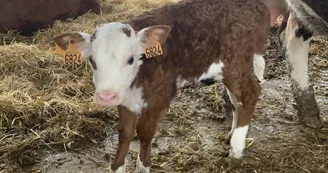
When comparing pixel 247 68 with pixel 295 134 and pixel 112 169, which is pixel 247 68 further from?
pixel 112 169

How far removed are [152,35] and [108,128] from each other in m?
1.39

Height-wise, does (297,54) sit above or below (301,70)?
above

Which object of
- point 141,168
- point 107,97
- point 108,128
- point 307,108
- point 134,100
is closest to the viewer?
point 107,97

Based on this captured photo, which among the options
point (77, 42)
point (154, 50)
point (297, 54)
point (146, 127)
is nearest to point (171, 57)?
point (154, 50)

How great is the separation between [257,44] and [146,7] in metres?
4.05

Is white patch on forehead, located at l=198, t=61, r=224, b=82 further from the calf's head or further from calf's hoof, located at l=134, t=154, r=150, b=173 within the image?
calf's hoof, located at l=134, t=154, r=150, b=173

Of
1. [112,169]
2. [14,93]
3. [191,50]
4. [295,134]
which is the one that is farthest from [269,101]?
[14,93]

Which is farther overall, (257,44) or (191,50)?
(257,44)

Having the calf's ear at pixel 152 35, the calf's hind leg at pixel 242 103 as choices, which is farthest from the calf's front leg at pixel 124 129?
the calf's hind leg at pixel 242 103

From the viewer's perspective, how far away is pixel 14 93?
14.2ft

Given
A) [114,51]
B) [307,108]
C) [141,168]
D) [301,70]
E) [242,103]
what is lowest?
[141,168]

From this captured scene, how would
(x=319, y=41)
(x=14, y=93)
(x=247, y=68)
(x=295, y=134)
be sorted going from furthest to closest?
(x=319, y=41)
(x=14, y=93)
(x=295, y=134)
(x=247, y=68)

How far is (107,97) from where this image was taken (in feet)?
8.59

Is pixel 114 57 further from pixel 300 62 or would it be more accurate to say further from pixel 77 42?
pixel 300 62
